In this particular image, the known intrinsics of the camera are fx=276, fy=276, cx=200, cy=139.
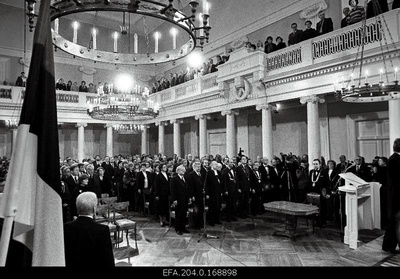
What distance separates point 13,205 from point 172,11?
300cm

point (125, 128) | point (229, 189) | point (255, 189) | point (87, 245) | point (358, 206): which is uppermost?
point (125, 128)

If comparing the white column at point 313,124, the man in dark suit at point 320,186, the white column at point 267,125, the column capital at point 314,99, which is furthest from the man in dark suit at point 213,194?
the column capital at point 314,99

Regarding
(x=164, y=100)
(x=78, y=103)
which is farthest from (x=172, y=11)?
(x=78, y=103)

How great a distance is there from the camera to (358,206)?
21.4 feet

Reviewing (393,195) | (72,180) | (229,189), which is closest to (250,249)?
(229,189)

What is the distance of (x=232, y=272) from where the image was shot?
1.04 m

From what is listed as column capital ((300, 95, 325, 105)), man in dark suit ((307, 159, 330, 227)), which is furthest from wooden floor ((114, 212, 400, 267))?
column capital ((300, 95, 325, 105))

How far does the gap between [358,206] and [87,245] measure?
637 cm

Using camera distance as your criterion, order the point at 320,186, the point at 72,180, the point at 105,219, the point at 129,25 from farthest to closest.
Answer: the point at 320,186 < the point at 72,180 < the point at 129,25 < the point at 105,219

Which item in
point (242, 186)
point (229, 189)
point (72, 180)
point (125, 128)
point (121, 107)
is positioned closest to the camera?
point (72, 180)

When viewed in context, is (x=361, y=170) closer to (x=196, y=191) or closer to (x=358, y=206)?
(x=358, y=206)

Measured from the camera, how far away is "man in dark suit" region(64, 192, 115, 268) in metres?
2.23

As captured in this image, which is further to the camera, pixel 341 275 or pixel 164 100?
pixel 164 100

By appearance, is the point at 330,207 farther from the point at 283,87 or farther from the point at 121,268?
the point at 121,268
